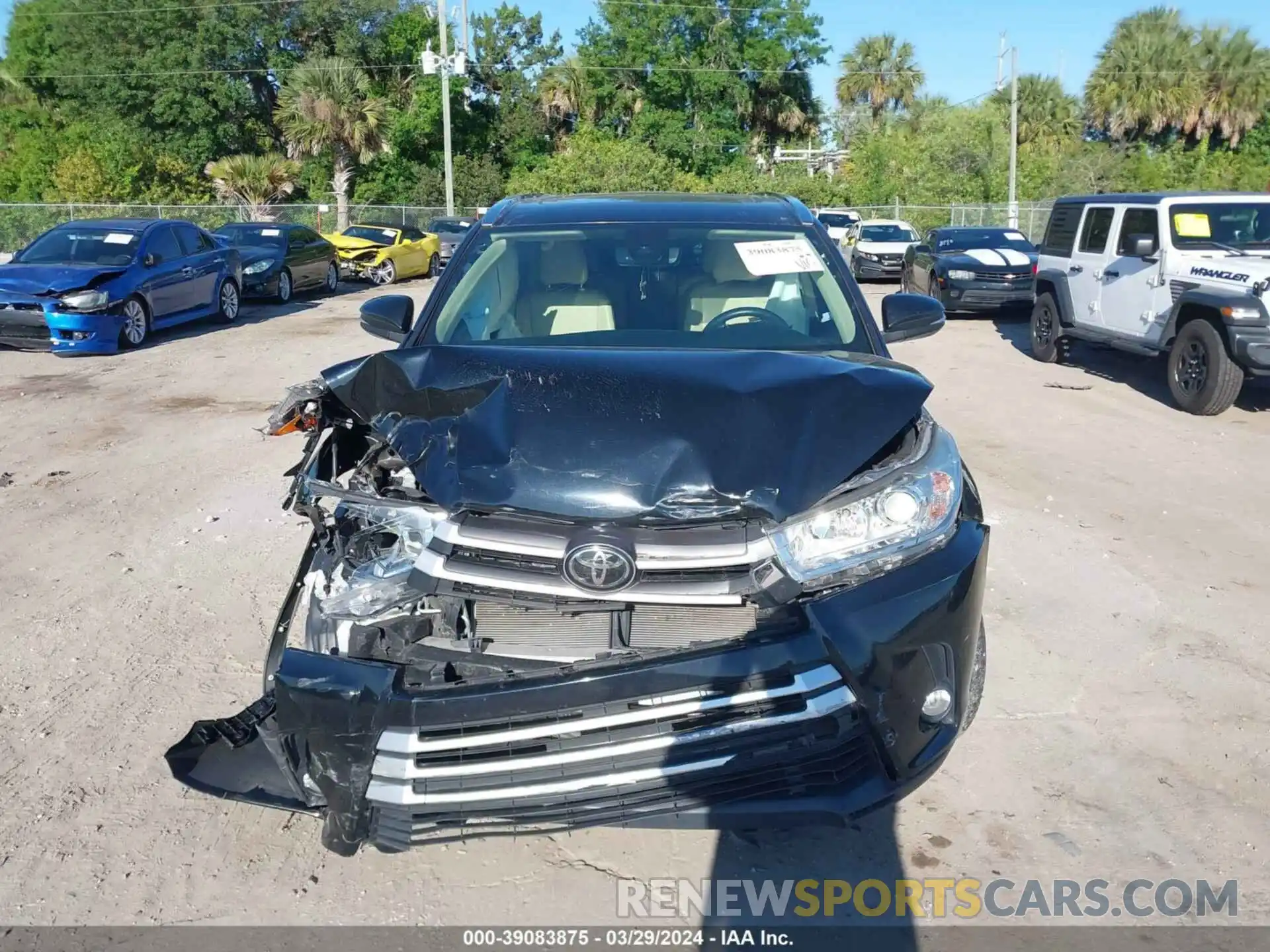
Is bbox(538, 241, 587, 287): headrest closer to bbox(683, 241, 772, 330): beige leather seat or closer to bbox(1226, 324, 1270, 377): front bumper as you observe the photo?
bbox(683, 241, 772, 330): beige leather seat

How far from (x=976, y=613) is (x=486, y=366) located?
1645mm

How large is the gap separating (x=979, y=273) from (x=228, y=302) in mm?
11222

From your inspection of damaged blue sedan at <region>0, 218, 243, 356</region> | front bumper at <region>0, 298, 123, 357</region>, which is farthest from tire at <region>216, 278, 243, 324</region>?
front bumper at <region>0, 298, 123, 357</region>

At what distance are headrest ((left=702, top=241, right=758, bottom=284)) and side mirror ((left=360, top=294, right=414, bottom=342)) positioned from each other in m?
1.28

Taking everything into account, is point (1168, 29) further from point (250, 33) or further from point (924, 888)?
point (924, 888)

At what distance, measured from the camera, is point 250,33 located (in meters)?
47.8

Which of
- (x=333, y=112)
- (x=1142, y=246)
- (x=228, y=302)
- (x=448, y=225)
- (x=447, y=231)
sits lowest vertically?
(x=228, y=302)

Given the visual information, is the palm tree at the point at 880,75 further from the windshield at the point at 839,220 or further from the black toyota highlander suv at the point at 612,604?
the black toyota highlander suv at the point at 612,604

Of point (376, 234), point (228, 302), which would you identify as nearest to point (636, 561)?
point (228, 302)

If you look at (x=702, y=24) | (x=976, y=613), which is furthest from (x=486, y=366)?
(x=702, y=24)

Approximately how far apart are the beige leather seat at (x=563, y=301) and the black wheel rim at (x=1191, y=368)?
728 centimetres

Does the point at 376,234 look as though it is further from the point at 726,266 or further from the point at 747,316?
the point at 747,316

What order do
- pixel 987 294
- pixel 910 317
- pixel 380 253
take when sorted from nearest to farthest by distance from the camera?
pixel 910 317, pixel 987 294, pixel 380 253

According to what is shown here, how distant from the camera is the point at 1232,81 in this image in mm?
44094
